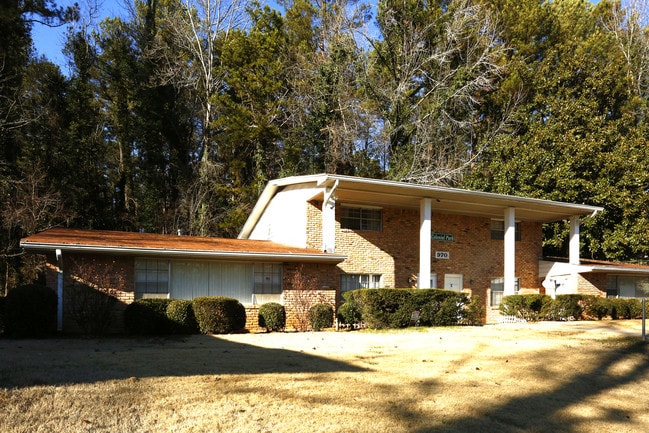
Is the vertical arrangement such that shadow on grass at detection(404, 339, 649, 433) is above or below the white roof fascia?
below

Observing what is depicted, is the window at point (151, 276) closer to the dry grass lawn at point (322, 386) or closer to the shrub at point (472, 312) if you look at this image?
the dry grass lawn at point (322, 386)

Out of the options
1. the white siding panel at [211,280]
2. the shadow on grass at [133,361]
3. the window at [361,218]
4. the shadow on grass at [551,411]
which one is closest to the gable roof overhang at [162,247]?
the white siding panel at [211,280]

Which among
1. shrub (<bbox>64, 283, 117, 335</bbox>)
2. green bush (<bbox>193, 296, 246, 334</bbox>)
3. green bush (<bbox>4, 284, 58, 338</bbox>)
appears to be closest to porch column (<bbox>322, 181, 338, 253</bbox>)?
green bush (<bbox>193, 296, 246, 334</bbox>)

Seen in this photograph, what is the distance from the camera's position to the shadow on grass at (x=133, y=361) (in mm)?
8425

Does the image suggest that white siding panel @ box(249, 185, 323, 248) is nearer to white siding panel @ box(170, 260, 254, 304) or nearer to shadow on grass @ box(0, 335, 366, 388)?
white siding panel @ box(170, 260, 254, 304)

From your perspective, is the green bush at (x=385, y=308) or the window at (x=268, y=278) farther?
the window at (x=268, y=278)

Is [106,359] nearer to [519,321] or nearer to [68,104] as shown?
[519,321]

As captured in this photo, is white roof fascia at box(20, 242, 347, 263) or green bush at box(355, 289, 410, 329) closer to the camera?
white roof fascia at box(20, 242, 347, 263)

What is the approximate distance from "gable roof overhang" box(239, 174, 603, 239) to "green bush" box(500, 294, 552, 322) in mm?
3516

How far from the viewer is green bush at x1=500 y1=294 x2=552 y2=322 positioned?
69.4ft

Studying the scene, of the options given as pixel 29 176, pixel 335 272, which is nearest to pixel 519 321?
pixel 335 272

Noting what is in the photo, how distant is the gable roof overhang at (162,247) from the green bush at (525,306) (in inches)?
276

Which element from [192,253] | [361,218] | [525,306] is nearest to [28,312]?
[192,253]

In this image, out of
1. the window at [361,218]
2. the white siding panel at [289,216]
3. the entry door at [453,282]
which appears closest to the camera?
the white siding panel at [289,216]
